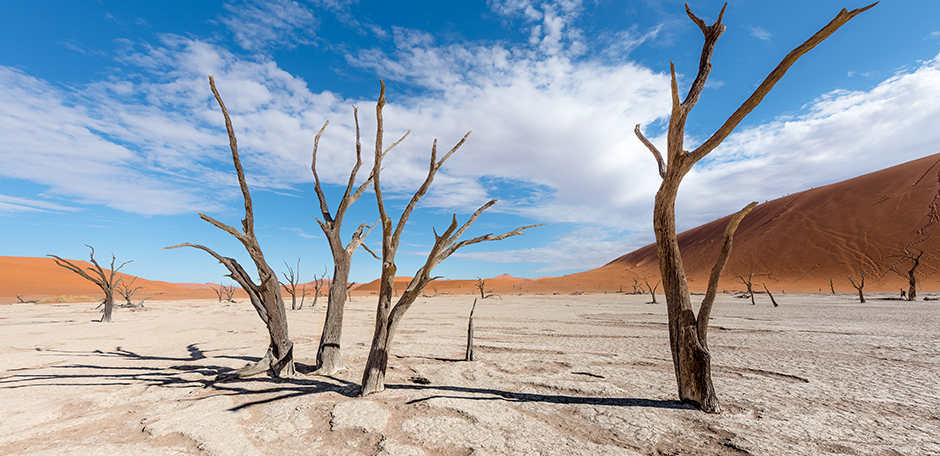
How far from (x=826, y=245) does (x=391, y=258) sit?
51.3 m

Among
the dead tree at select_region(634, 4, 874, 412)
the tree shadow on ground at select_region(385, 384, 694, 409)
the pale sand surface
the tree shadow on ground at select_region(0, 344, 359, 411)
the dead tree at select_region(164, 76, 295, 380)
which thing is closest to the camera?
the pale sand surface

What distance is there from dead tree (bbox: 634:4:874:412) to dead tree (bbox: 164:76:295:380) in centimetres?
483

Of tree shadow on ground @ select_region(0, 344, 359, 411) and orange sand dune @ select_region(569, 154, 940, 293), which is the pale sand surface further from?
orange sand dune @ select_region(569, 154, 940, 293)

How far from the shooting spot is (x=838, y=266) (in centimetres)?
3475

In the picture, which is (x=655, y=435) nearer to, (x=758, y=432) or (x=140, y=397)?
(x=758, y=432)

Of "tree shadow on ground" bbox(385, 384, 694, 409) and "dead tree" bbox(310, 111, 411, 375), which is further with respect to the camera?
Answer: "dead tree" bbox(310, 111, 411, 375)

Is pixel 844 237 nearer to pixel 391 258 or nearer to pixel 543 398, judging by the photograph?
pixel 543 398

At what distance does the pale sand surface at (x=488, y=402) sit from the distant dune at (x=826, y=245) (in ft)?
75.2

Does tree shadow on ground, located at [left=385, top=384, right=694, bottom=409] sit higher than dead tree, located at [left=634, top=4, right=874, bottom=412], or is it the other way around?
dead tree, located at [left=634, top=4, right=874, bottom=412]

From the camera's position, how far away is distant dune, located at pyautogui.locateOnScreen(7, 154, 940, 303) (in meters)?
32.0

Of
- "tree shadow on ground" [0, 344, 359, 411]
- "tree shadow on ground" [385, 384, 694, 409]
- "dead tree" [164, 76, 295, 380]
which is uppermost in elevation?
"dead tree" [164, 76, 295, 380]

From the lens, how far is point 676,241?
11.5 ft

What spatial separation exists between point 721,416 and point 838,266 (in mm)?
45171

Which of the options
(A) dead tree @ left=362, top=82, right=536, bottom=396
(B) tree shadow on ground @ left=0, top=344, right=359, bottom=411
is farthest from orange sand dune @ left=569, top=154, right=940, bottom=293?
(B) tree shadow on ground @ left=0, top=344, right=359, bottom=411
